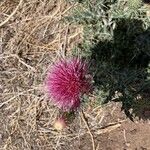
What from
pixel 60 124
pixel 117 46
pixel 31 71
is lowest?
pixel 60 124

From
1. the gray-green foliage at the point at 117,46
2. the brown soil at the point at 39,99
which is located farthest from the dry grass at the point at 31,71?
the gray-green foliage at the point at 117,46

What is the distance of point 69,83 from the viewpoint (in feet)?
6.49

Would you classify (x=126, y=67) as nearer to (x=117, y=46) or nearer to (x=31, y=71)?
(x=117, y=46)

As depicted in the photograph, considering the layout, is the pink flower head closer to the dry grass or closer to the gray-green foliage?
the gray-green foliage

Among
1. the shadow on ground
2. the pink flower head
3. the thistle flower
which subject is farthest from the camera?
the thistle flower

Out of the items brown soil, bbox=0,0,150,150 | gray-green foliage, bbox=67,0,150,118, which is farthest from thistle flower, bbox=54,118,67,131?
gray-green foliage, bbox=67,0,150,118

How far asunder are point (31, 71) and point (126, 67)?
0.55 m

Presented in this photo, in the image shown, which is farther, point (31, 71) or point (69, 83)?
point (31, 71)

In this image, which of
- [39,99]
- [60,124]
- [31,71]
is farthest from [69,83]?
[31,71]

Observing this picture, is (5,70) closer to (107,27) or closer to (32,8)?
(32,8)

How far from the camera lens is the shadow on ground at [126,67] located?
2234mm

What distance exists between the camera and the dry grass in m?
2.43

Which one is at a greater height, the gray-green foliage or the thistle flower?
the gray-green foliage

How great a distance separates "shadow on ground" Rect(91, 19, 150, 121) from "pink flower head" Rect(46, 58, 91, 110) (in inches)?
8.8
